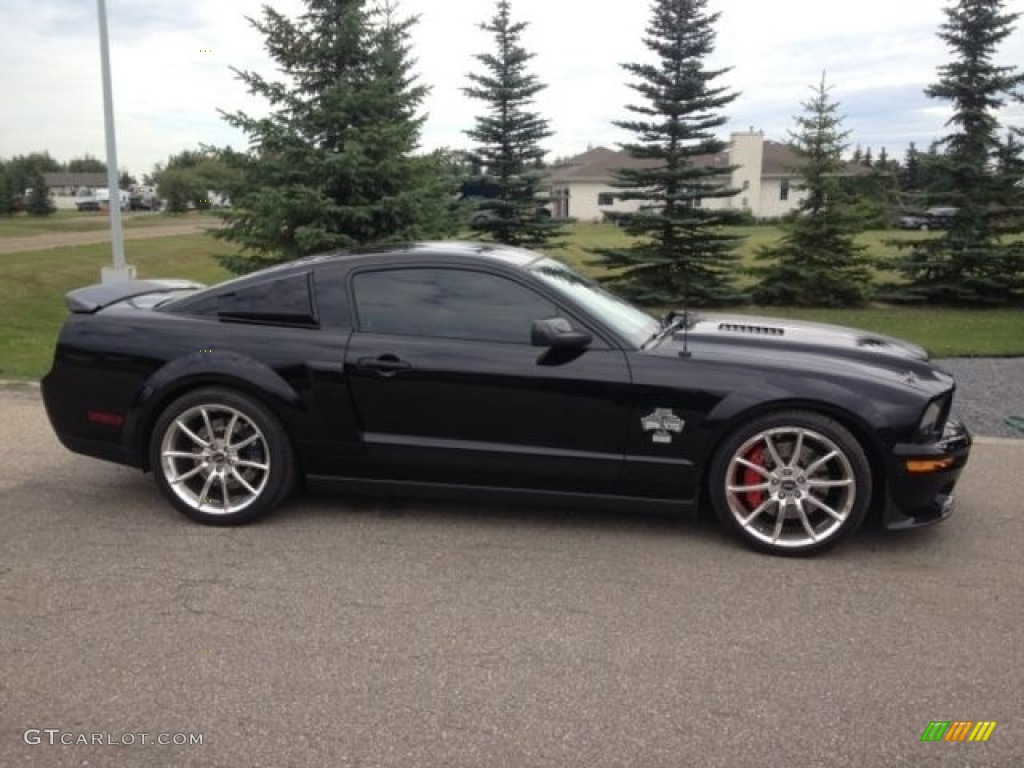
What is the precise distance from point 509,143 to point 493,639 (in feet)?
48.7

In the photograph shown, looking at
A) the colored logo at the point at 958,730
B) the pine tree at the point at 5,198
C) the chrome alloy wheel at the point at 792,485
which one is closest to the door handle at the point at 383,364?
the chrome alloy wheel at the point at 792,485

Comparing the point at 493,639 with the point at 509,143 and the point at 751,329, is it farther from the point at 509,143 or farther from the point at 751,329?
the point at 509,143

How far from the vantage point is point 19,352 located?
32.8ft

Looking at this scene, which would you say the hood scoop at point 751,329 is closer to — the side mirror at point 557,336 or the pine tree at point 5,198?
the side mirror at point 557,336

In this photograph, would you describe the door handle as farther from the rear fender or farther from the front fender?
the front fender

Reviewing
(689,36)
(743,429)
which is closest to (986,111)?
(689,36)

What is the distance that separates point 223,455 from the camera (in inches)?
178

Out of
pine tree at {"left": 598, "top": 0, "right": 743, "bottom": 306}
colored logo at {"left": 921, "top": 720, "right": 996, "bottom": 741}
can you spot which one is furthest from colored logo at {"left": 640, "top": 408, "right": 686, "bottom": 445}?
pine tree at {"left": 598, "top": 0, "right": 743, "bottom": 306}

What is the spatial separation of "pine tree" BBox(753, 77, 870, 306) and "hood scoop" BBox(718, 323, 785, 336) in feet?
37.7

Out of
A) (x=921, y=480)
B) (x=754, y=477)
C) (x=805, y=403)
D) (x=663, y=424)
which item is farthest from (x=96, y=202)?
(x=921, y=480)

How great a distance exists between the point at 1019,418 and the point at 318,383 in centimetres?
552

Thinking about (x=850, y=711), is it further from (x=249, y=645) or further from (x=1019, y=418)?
(x=1019, y=418)

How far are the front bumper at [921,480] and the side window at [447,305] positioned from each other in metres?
1.80

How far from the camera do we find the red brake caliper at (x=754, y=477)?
4.17 meters
